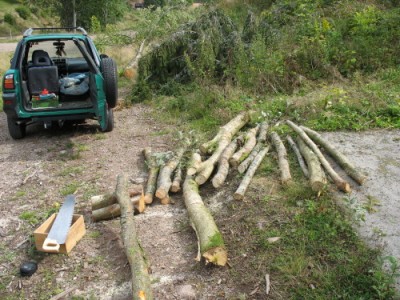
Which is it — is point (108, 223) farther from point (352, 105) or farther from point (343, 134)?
point (352, 105)

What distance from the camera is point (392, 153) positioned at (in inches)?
237

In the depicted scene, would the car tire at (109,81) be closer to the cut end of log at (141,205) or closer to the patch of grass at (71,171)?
the patch of grass at (71,171)

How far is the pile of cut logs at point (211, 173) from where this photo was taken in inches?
164

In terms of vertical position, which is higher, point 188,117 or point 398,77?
point 398,77

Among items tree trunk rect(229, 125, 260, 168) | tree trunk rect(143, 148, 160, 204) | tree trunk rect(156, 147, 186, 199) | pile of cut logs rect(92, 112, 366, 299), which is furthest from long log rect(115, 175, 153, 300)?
tree trunk rect(229, 125, 260, 168)

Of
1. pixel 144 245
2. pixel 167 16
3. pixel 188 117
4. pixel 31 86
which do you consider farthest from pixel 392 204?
pixel 167 16

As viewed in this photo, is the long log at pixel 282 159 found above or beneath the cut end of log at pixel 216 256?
above

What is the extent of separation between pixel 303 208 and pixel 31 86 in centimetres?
564

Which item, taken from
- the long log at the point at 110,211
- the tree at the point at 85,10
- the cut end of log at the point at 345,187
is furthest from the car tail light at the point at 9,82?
the tree at the point at 85,10

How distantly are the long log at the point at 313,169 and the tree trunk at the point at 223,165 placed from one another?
1.02 m

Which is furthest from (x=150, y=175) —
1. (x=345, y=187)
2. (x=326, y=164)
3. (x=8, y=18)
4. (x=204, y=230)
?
(x=8, y=18)

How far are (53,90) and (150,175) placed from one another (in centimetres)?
328

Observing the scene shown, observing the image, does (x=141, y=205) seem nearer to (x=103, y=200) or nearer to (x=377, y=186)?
(x=103, y=200)

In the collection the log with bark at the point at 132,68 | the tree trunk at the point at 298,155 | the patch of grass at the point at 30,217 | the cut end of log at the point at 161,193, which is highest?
the tree trunk at the point at 298,155
